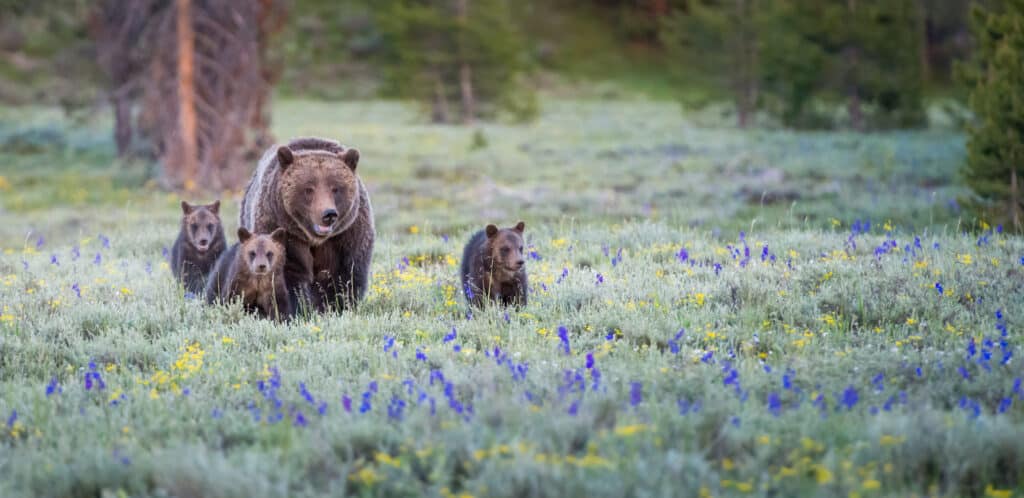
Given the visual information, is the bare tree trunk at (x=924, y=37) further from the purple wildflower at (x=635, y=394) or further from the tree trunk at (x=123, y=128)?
the purple wildflower at (x=635, y=394)

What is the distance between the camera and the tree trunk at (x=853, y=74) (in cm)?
3077

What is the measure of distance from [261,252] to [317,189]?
2.22ft

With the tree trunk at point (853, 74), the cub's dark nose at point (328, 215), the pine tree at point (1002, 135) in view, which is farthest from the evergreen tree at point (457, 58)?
the cub's dark nose at point (328, 215)

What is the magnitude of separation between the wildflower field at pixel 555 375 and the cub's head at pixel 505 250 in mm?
382

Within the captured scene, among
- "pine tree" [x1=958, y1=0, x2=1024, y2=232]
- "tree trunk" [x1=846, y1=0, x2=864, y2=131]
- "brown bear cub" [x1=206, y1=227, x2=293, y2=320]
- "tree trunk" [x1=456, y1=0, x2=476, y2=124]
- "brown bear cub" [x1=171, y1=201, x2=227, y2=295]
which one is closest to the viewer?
"brown bear cub" [x1=206, y1=227, x2=293, y2=320]

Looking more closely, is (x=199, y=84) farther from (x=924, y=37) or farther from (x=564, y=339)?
(x=924, y=37)

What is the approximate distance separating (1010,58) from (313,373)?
1088 cm

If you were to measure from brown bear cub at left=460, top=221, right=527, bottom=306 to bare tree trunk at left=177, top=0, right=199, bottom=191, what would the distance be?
12129 mm

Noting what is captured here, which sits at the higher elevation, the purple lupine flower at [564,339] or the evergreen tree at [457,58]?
the evergreen tree at [457,58]

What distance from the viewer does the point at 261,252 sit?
741 cm

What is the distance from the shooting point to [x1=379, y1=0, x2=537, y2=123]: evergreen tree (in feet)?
135

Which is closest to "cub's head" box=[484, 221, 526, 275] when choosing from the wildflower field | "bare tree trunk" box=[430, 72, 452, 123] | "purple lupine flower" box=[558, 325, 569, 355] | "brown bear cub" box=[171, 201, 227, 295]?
the wildflower field

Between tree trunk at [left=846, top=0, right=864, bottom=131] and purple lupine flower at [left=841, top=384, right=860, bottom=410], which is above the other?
tree trunk at [left=846, top=0, right=864, bottom=131]

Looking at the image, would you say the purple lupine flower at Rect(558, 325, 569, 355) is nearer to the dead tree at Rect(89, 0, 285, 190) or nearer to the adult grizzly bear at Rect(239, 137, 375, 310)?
the adult grizzly bear at Rect(239, 137, 375, 310)
